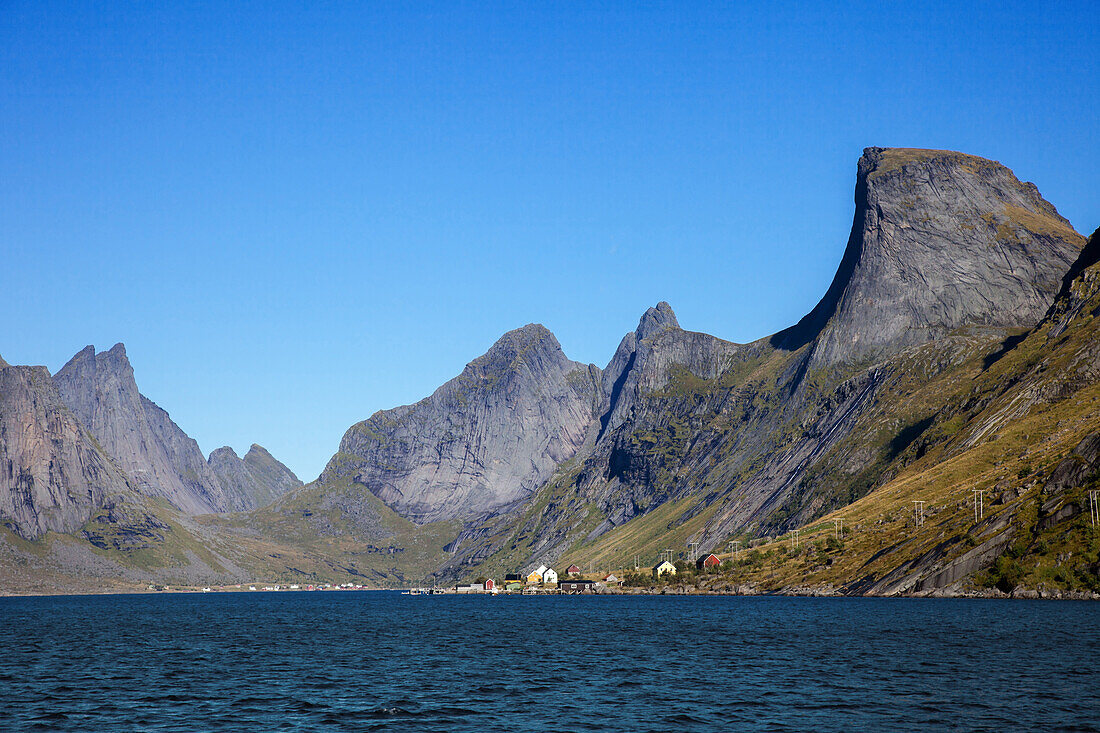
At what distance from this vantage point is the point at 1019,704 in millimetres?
62375

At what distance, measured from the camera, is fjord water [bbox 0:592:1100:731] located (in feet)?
197

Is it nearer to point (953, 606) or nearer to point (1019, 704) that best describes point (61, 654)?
point (1019, 704)

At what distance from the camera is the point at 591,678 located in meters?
80.8

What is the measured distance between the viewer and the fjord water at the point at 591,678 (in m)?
60.2

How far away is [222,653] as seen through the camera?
11075cm

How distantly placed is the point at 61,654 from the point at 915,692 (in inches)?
3521

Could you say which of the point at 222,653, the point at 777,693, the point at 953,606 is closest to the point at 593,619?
the point at 953,606

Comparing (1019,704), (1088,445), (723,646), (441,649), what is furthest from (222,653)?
(1088,445)

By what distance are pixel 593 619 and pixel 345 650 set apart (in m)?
68.9

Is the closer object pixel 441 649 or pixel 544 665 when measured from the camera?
pixel 544 665

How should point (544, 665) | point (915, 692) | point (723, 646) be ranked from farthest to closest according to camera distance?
point (723, 646), point (544, 665), point (915, 692)

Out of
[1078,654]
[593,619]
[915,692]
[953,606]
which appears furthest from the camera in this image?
[593,619]

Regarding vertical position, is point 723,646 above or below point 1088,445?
below

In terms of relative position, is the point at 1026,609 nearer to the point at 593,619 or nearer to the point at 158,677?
the point at 593,619
